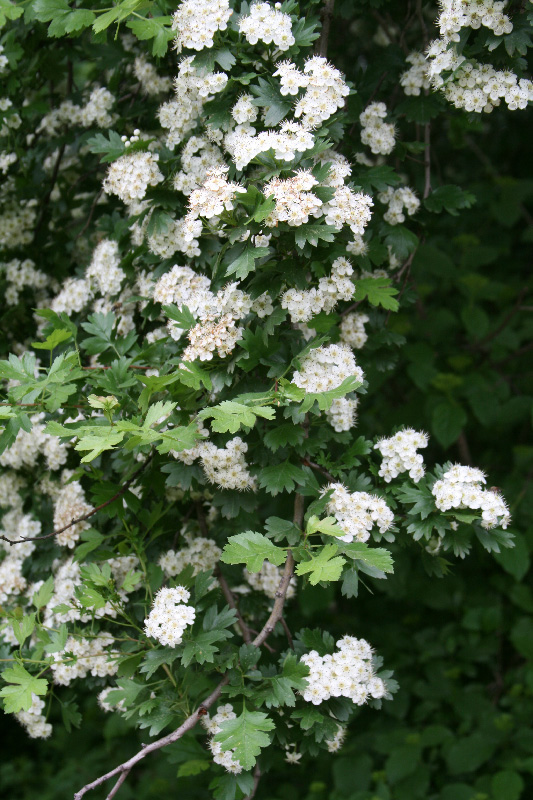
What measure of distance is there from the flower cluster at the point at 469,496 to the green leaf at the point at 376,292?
49cm

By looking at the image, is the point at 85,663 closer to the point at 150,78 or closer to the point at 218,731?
the point at 218,731

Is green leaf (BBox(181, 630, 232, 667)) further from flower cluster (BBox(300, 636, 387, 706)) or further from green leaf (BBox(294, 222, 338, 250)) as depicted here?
green leaf (BBox(294, 222, 338, 250))

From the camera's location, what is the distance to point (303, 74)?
1941mm

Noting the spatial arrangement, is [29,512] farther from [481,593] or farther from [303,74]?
[481,593]

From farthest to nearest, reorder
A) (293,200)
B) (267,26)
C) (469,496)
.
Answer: (267,26) < (469,496) < (293,200)

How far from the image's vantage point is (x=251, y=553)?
1.67 m

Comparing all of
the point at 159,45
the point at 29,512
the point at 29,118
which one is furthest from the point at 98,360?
the point at 29,118

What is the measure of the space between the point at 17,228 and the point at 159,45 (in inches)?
42.1

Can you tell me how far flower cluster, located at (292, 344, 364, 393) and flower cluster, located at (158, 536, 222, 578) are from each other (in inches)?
26.7

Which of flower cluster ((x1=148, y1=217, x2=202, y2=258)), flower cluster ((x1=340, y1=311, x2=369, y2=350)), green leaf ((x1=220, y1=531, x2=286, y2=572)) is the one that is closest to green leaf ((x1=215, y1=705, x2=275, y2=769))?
green leaf ((x1=220, y1=531, x2=286, y2=572))

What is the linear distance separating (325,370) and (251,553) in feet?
1.61

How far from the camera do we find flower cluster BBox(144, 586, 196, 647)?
1.76 meters

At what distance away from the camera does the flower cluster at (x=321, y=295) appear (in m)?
1.86

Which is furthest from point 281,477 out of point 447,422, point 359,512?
point 447,422
